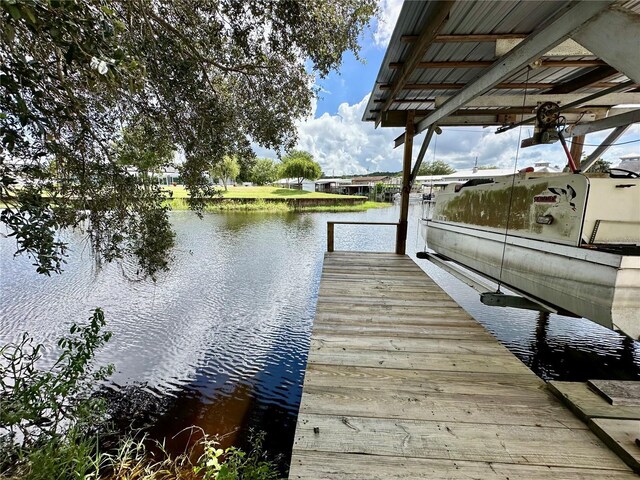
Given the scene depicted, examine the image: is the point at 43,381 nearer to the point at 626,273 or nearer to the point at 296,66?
the point at 296,66

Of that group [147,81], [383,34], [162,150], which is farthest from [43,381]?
[383,34]

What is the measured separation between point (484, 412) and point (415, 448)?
523mm

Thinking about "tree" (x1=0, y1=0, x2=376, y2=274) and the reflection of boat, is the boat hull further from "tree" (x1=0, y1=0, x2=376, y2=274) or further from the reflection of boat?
"tree" (x1=0, y1=0, x2=376, y2=274)

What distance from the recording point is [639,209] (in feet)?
7.72

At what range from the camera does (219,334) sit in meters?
5.16

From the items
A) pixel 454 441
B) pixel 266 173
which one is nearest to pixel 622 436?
pixel 454 441

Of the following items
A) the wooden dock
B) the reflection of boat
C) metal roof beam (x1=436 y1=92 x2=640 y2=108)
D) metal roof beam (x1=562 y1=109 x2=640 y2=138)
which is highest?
metal roof beam (x1=436 y1=92 x2=640 y2=108)

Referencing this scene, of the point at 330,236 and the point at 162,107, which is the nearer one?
the point at 162,107

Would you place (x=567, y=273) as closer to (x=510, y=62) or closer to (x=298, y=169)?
(x=510, y=62)

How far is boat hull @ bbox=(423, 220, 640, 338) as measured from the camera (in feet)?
6.65

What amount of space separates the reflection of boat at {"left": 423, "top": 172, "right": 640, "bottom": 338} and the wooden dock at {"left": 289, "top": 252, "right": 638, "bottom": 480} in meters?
0.72

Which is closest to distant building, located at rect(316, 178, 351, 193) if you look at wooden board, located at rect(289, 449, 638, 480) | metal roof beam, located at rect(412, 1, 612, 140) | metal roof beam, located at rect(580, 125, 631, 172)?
metal roof beam, located at rect(580, 125, 631, 172)

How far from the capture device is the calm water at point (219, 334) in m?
3.69

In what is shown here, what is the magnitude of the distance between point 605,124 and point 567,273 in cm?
313
